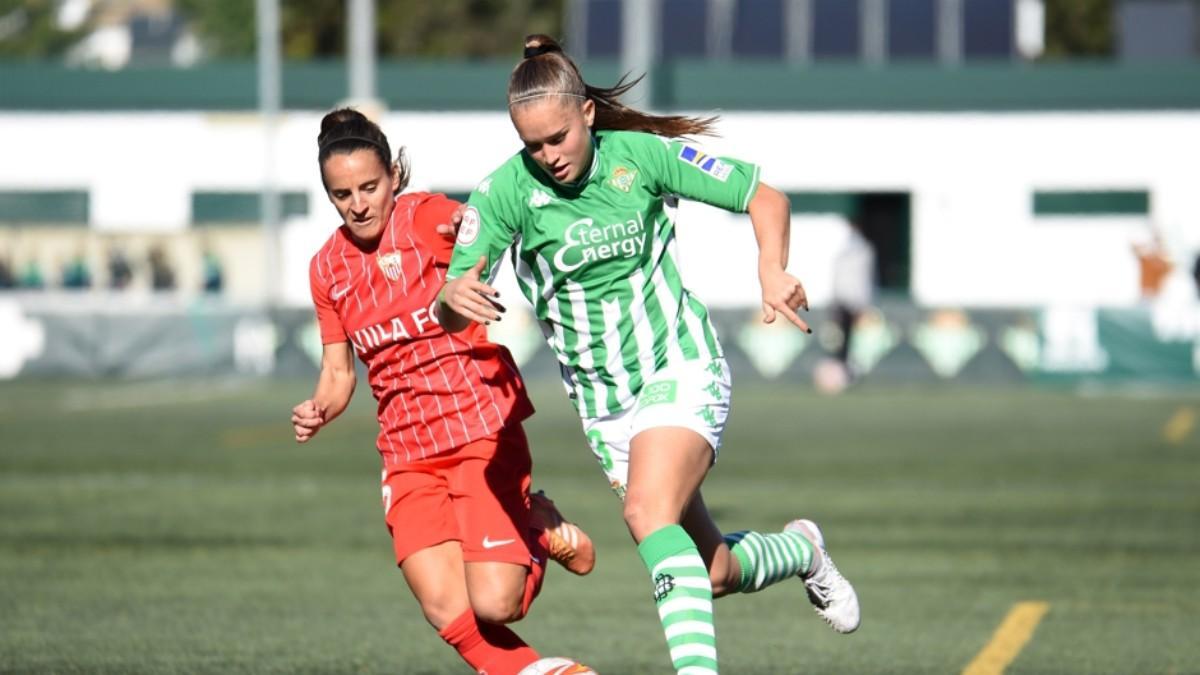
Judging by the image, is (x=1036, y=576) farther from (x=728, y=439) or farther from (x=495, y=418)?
(x=728, y=439)

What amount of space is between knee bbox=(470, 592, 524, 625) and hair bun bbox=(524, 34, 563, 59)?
67.1 inches

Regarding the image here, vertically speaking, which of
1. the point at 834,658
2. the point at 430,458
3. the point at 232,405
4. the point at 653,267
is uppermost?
the point at 653,267

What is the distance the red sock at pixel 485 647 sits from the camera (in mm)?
6785

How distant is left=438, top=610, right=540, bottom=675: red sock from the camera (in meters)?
6.79

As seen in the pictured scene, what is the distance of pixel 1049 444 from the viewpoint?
18.7 meters

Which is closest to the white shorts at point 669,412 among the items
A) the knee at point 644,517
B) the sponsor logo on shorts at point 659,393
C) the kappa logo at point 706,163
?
the sponsor logo on shorts at point 659,393

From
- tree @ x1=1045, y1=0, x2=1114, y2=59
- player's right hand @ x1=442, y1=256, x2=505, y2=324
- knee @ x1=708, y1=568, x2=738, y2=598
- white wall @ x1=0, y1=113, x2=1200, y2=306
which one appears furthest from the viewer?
tree @ x1=1045, y1=0, x2=1114, y2=59

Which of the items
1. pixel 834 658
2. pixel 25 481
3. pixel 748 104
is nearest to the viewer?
pixel 834 658

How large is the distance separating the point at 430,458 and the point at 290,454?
1131 centimetres

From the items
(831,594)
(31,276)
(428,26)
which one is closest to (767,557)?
(831,594)

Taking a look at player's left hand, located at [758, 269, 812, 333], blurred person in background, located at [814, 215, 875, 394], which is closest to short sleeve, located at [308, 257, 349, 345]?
player's left hand, located at [758, 269, 812, 333]

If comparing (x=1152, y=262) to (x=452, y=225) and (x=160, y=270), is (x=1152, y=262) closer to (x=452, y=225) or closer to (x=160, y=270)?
(x=160, y=270)

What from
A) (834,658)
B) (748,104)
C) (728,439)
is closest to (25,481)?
(728,439)

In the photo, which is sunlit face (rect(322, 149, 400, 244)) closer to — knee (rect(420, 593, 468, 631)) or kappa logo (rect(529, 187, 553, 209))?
kappa logo (rect(529, 187, 553, 209))
